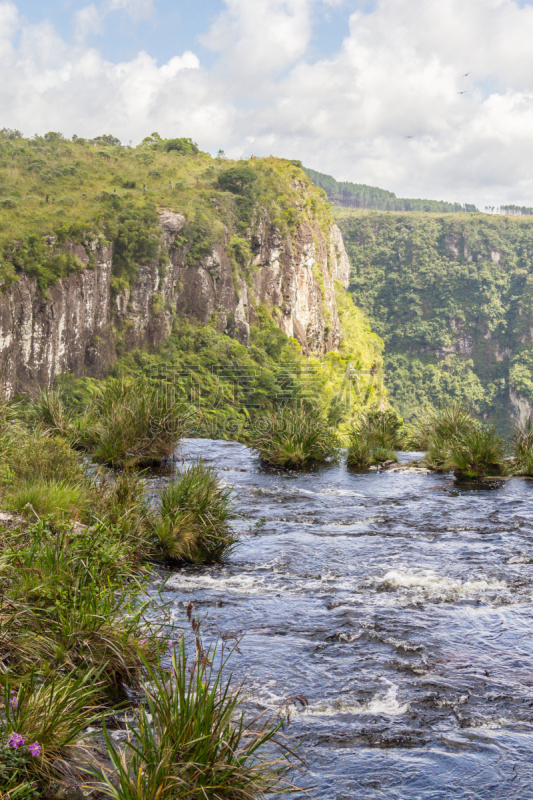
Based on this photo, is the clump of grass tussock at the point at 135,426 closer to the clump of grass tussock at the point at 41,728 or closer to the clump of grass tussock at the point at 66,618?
the clump of grass tussock at the point at 66,618

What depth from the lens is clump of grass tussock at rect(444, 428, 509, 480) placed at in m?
11.3

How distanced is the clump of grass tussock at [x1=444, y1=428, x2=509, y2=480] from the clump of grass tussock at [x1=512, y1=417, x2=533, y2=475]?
404 mm

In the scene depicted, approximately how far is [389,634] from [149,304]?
36933mm

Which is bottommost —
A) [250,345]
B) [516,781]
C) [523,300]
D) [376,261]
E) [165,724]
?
[516,781]

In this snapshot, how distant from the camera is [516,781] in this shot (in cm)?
322

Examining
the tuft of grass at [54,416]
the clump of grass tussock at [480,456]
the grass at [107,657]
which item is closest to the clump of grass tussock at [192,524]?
the grass at [107,657]

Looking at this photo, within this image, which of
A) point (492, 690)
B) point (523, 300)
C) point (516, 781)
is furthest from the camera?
point (523, 300)

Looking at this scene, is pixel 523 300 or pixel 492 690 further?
pixel 523 300

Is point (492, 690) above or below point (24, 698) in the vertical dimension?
below

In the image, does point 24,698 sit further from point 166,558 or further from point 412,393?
point 412,393

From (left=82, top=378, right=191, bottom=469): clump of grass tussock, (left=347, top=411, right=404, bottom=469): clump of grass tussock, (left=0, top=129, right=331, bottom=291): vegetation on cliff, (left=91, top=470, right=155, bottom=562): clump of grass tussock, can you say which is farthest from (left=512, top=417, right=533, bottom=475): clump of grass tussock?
(left=0, top=129, right=331, bottom=291): vegetation on cliff

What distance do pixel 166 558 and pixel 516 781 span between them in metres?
3.93

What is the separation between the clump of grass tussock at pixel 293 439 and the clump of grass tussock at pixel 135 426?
183 centimetres

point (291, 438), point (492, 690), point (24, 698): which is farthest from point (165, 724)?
point (291, 438)
